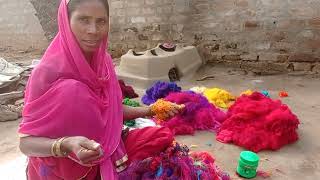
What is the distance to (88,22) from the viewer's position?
159 centimetres

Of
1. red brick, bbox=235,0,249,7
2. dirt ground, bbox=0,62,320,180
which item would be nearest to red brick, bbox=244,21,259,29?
red brick, bbox=235,0,249,7

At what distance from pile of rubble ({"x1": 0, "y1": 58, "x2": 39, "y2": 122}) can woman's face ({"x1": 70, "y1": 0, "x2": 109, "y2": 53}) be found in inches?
116

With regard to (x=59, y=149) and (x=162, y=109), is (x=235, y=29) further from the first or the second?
(x=59, y=149)

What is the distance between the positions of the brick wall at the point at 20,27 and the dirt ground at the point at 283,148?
5863 millimetres

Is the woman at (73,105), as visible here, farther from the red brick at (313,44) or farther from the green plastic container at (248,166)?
the red brick at (313,44)

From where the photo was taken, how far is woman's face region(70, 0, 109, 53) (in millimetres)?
1570

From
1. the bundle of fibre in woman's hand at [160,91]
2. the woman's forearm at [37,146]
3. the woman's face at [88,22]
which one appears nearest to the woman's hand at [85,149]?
the woman's forearm at [37,146]

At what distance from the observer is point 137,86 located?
524 centimetres

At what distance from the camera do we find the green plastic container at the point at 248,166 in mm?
2525

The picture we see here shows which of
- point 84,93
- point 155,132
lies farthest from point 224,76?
point 84,93

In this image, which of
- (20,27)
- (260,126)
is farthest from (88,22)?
(20,27)

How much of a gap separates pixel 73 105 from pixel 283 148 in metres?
2.20

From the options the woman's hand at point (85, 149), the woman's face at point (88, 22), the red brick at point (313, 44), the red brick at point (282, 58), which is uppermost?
the woman's face at point (88, 22)

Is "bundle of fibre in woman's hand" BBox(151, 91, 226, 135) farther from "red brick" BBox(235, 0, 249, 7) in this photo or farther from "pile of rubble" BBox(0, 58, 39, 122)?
"red brick" BBox(235, 0, 249, 7)
